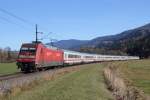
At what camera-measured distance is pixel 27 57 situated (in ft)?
163

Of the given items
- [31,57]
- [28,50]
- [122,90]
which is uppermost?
[28,50]

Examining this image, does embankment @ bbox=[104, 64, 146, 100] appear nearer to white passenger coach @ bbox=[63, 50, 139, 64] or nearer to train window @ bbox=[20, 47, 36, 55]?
train window @ bbox=[20, 47, 36, 55]

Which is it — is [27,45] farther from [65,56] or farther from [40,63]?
[65,56]

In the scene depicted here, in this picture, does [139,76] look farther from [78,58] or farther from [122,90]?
[78,58]

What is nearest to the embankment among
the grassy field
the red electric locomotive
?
the grassy field

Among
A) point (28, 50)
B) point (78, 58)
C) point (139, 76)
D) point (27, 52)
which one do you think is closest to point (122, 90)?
point (27, 52)

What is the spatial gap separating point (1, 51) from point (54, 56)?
72.0 m

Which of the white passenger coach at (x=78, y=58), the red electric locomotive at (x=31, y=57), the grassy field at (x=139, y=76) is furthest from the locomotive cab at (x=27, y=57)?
the white passenger coach at (x=78, y=58)

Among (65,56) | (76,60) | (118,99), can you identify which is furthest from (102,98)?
(76,60)

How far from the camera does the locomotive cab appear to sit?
4938 cm

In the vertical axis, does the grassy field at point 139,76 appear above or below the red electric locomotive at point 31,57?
below

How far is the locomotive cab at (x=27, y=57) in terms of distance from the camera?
162 ft

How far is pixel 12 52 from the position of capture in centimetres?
12900

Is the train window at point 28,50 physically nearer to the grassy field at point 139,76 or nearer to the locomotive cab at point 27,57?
the locomotive cab at point 27,57
